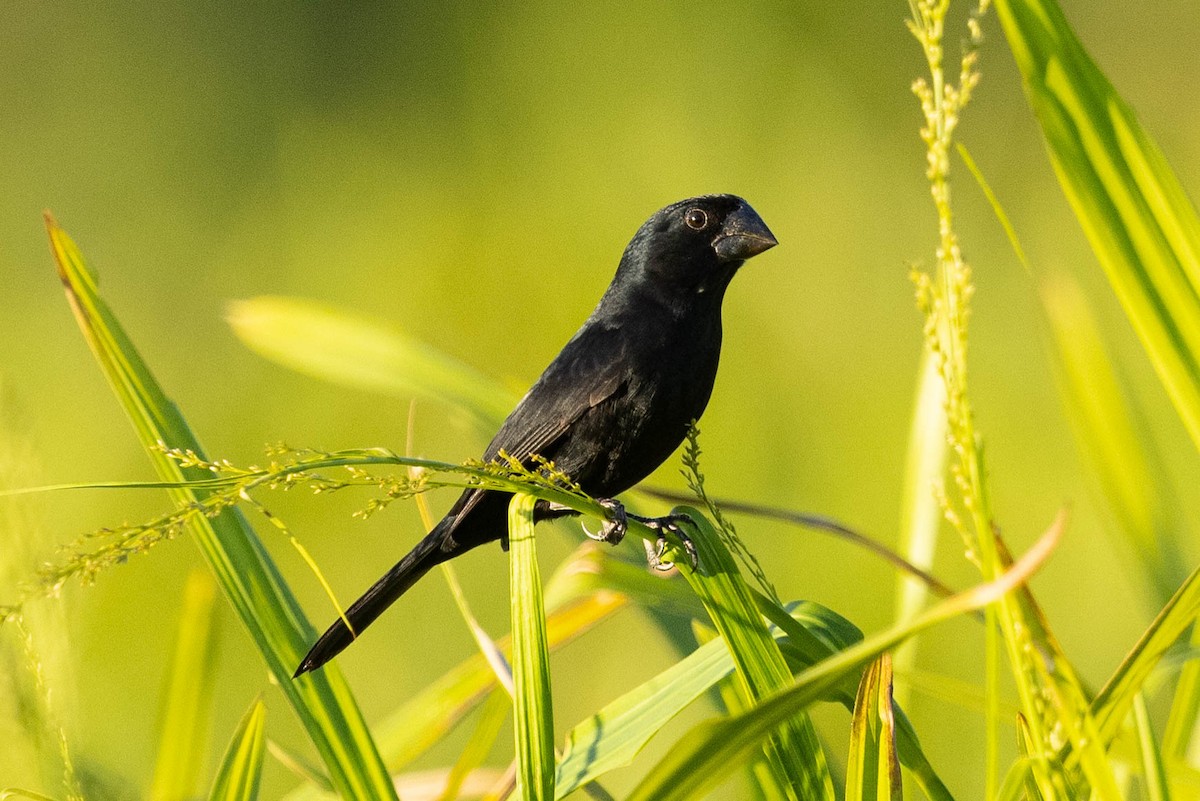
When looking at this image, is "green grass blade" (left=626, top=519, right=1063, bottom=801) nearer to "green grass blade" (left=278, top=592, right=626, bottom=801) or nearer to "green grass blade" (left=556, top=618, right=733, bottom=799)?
"green grass blade" (left=556, top=618, right=733, bottom=799)

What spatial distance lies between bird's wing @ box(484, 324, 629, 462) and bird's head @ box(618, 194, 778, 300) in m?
0.22

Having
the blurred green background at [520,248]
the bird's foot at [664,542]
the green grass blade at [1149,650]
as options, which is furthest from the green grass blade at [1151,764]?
the blurred green background at [520,248]

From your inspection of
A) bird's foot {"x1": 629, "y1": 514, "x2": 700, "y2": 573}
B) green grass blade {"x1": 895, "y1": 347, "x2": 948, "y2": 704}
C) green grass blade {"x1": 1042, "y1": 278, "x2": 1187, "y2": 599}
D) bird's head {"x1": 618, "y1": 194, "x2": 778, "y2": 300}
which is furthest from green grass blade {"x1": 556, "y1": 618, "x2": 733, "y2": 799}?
bird's head {"x1": 618, "y1": 194, "x2": 778, "y2": 300}

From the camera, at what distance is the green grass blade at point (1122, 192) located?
113cm

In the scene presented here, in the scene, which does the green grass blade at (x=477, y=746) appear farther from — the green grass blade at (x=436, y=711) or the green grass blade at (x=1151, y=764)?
the green grass blade at (x=1151, y=764)

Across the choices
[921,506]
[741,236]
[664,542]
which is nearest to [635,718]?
[664,542]

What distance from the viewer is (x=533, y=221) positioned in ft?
16.3

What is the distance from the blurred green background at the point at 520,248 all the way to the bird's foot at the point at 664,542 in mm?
1721

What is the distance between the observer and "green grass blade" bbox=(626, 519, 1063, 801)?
0.75 meters

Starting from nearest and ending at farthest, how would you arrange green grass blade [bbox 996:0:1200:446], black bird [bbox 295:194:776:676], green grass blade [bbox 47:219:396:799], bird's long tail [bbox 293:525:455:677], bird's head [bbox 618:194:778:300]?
green grass blade [bbox 996:0:1200:446], green grass blade [bbox 47:219:396:799], bird's long tail [bbox 293:525:455:677], black bird [bbox 295:194:776:676], bird's head [bbox 618:194:778:300]

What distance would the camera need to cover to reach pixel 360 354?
182cm

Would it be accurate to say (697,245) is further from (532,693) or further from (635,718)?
(532,693)

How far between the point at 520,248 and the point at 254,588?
3686 mm

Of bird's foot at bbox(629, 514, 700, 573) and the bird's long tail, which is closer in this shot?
bird's foot at bbox(629, 514, 700, 573)
